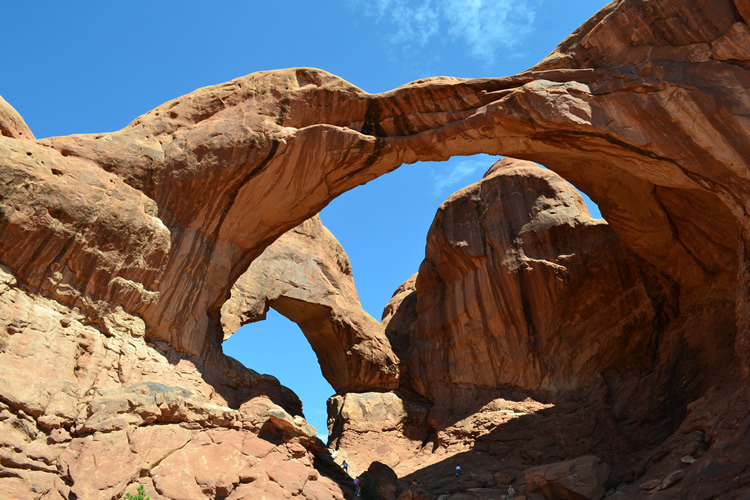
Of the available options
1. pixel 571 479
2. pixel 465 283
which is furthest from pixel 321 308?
pixel 571 479

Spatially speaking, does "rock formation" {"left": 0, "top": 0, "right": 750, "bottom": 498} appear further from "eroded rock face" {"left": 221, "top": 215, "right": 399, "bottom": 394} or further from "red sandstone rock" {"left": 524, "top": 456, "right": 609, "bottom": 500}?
"red sandstone rock" {"left": 524, "top": 456, "right": 609, "bottom": 500}

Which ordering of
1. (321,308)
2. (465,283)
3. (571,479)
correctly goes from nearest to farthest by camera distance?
(571,479) → (321,308) → (465,283)

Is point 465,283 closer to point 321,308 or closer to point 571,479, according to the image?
point 321,308

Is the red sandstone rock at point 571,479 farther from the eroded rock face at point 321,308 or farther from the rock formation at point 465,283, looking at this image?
the eroded rock face at point 321,308

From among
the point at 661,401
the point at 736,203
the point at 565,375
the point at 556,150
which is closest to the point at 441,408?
the point at 565,375

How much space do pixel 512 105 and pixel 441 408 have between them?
41.5ft

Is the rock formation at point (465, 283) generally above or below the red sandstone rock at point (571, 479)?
above

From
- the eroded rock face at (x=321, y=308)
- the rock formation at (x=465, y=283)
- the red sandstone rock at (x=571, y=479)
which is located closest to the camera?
the rock formation at (x=465, y=283)

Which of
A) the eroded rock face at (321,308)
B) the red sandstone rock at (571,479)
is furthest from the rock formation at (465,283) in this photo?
the red sandstone rock at (571,479)

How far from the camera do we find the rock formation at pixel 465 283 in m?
13.7

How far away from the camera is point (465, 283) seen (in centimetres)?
2567

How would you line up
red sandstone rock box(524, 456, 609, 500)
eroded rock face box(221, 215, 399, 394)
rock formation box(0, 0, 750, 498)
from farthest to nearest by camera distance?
eroded rock face box(221, 215, 399, 394), red sandstone rock box(524, 456, 609, 500), rock formation box(0, 0, 750, 498)

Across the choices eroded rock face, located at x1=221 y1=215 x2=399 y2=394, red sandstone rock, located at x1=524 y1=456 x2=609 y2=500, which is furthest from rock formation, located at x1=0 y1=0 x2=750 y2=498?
red sandstone rock, located at x1=524 y1=456 x2=609 y2=500

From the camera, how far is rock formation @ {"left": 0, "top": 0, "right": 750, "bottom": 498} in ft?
44.9
